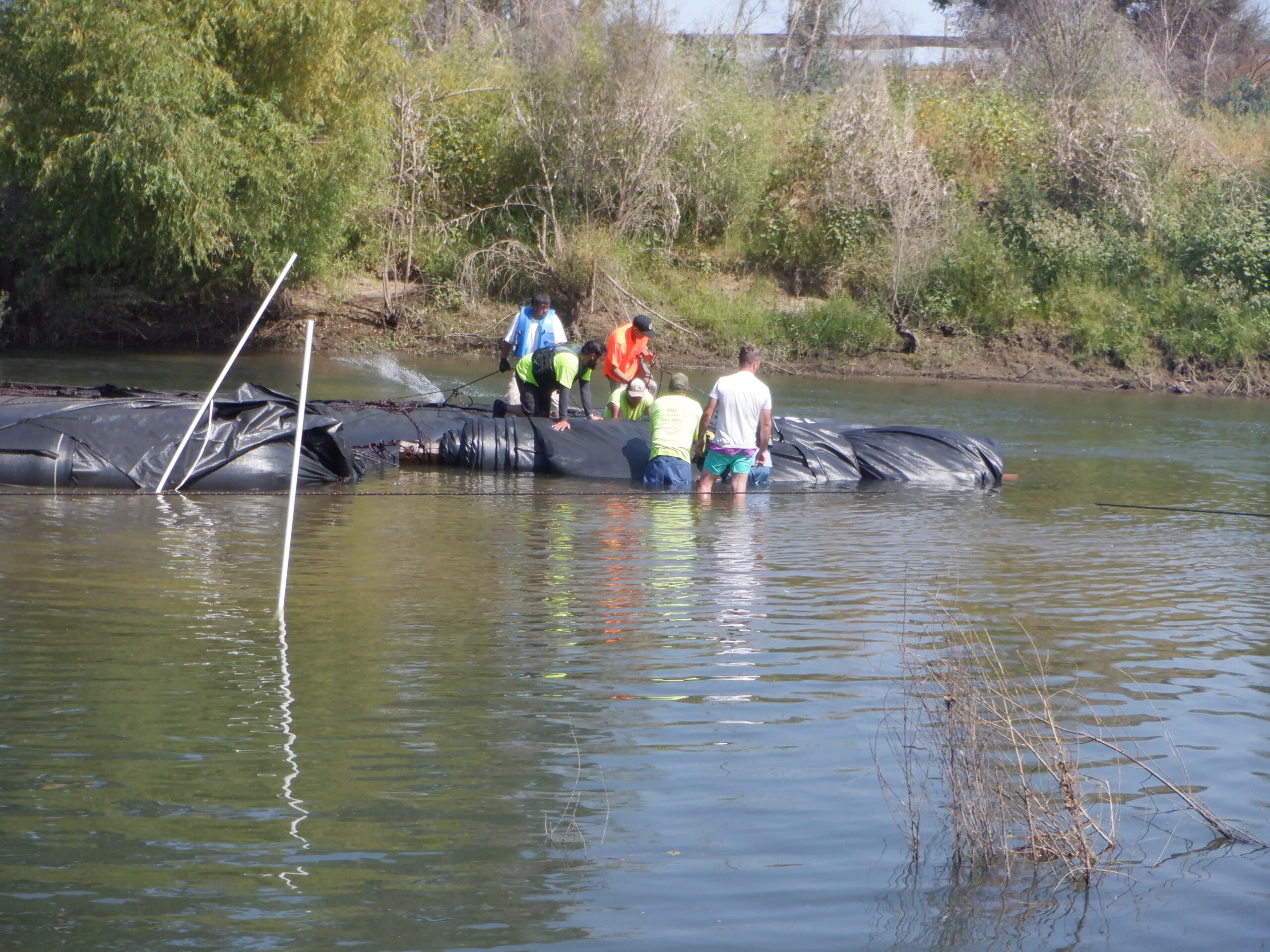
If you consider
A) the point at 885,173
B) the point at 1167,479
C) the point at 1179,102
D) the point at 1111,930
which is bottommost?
the point at 1111,930

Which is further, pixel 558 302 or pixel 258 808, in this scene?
pixel 558 302

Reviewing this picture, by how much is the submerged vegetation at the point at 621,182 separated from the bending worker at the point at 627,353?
1139 cm

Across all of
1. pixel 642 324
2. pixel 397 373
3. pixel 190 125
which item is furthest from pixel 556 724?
pixel 190 125

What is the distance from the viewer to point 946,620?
7.04 m

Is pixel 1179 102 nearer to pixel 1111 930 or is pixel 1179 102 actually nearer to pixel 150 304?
pixel 150 304

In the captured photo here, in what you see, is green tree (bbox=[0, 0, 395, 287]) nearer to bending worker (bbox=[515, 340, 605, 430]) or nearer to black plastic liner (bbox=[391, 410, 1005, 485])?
black plastic liner (bbox=[391, 410, 1005, 485])

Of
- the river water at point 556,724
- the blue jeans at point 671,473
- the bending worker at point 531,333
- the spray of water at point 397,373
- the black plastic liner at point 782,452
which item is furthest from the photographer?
the spray of water at point 397,373

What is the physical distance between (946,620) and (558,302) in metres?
22.3

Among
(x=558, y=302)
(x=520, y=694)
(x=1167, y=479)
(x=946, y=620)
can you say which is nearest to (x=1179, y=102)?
(x=558, y=302)

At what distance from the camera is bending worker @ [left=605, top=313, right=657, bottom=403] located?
13594 millimetres

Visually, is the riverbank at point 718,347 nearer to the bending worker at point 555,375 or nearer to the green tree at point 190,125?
the green tree at point 190,125

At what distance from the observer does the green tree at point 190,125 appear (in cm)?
2166

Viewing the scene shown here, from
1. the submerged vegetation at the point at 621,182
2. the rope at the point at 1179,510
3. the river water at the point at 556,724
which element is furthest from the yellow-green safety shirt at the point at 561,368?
the submerged vegetation at the point at 621,182

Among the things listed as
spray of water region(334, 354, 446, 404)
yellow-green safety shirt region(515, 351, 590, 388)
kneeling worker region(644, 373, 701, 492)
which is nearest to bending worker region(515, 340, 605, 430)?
yellow-green safety shirt region(515, 351, 590, 388)
